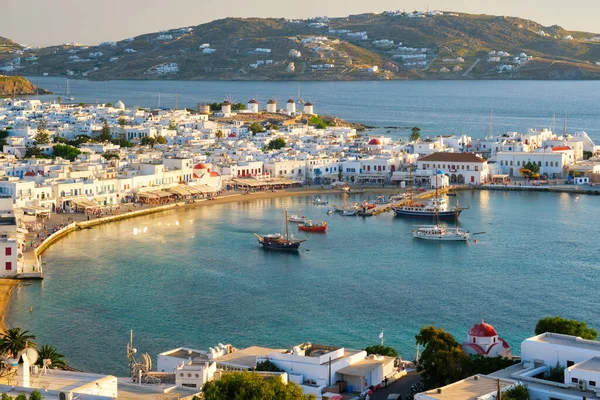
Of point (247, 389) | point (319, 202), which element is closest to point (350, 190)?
point (319, 202)

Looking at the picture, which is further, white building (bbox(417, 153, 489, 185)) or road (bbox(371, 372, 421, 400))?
white building (bbox(417, 153, 489, 185))

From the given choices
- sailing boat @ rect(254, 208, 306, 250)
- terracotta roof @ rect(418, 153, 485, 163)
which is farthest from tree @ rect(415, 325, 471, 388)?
terracotta roof @ rect(418, 153, 485, 163)

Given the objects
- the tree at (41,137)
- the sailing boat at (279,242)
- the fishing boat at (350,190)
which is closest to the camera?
the sailing boat at (279,242)

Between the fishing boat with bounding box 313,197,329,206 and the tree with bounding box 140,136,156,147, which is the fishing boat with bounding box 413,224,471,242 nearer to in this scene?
the fishing boat with bounding box 313,197,329,206

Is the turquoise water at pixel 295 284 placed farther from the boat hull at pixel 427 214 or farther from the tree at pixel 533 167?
the tree at pixel 533 167

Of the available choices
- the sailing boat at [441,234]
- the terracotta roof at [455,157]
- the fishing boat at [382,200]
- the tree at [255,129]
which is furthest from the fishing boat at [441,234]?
the tree at [255,129]

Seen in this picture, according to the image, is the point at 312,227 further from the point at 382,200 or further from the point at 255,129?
the point at 255,129
